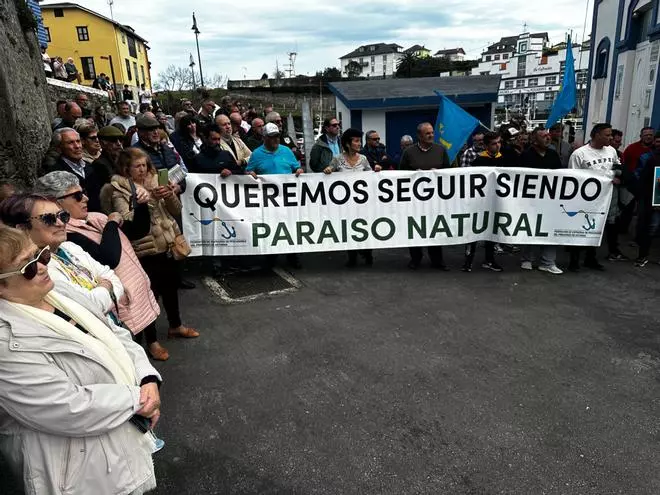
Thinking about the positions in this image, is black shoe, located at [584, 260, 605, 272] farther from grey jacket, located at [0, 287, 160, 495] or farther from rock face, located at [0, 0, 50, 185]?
rock face, located at [0, 0, 50, 185]

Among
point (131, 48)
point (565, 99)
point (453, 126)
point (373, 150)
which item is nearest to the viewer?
point (453, 126)

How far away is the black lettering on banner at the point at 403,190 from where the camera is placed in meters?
6.39

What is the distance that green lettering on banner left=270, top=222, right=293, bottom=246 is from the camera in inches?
251

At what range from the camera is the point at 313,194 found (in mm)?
6352

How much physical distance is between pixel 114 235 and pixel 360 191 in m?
3.77

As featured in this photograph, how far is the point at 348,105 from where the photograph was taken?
57.8ft

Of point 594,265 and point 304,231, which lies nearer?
point 304,231

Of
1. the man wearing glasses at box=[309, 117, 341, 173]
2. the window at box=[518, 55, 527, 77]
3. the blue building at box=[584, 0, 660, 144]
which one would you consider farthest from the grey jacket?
the window at box=[518, 55, 527, 77]

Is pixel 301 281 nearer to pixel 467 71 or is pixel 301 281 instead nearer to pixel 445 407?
pixel 445 407

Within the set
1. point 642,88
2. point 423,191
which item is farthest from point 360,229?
point 642,88

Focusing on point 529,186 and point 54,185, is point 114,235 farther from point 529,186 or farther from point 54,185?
point 529,186

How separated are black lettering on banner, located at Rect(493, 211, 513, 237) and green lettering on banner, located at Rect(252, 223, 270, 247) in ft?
10.5

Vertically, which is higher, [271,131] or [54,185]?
[271,131]

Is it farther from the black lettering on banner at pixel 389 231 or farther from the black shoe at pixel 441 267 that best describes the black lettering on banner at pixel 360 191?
the black shoe at pixel 441 267
